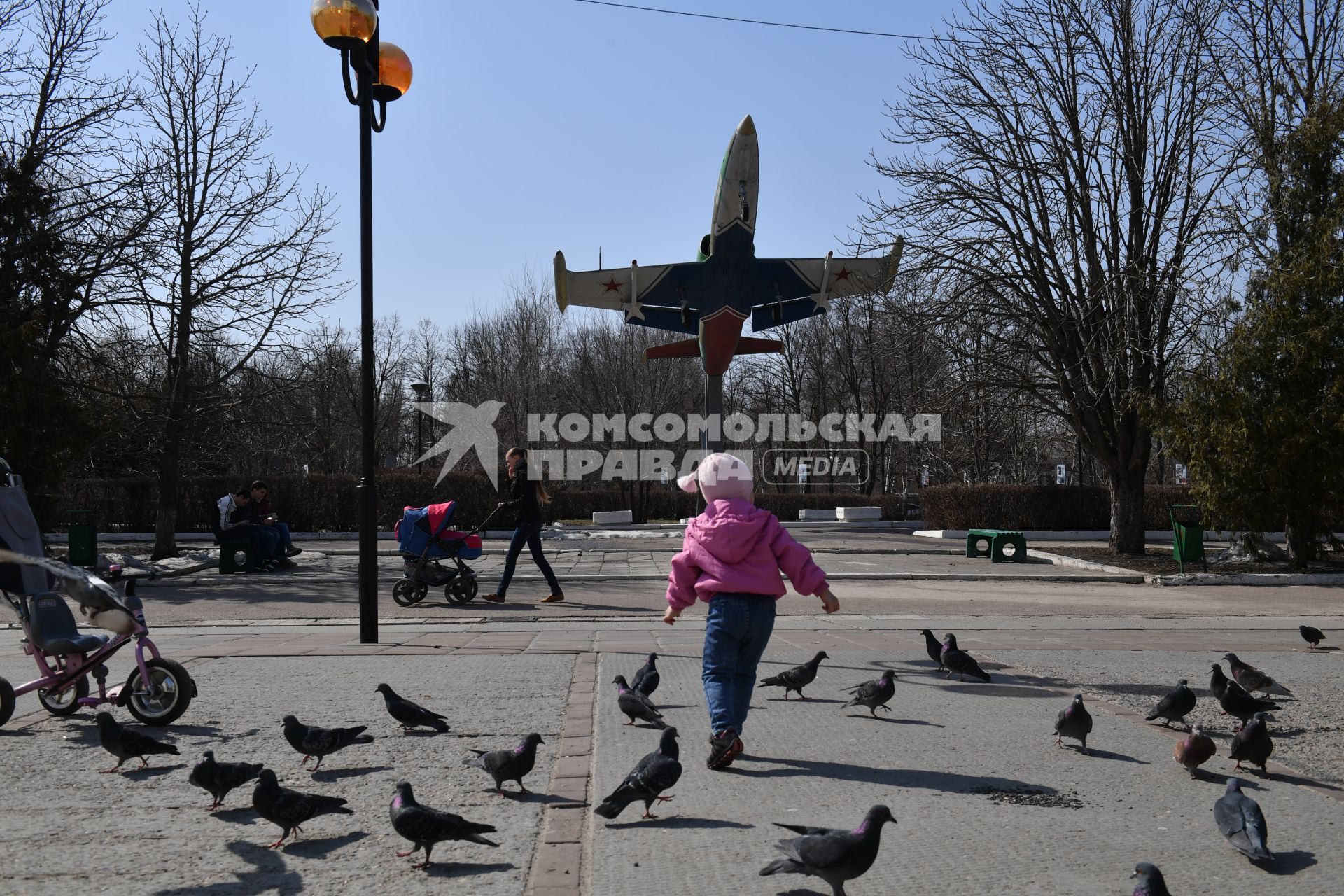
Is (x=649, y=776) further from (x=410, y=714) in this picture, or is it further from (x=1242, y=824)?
(x=1242, y=824)

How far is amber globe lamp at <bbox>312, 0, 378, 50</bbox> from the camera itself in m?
9.84

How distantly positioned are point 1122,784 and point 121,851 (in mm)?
4316

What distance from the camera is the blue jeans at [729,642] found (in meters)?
5.21

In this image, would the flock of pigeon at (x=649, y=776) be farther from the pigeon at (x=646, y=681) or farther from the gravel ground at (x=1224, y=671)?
the gravel ground at (x=1224, y=671)

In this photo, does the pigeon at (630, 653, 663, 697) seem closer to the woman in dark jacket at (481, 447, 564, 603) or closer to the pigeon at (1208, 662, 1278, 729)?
the pigeon at (1208, 662, 1278, 729)

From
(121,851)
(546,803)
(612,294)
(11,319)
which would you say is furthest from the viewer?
(612,294)

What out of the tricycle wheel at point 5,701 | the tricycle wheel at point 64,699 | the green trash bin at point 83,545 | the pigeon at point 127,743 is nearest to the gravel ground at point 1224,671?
the pigeon at point 127,743

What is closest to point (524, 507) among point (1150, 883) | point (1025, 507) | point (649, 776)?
point (649, 776)

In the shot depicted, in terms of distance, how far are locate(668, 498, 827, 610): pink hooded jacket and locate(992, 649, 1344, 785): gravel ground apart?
2.59 metres

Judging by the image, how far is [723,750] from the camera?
5.04 metres

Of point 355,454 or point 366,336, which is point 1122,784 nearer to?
point 366,336

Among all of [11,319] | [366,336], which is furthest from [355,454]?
[366,336]

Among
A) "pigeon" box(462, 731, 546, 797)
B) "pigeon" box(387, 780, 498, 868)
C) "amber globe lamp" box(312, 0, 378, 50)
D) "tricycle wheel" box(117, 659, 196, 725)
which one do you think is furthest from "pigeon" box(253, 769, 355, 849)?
"amber globe lamp" box(312, 0, 378, 50)

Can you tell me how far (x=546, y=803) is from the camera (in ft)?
14.8
